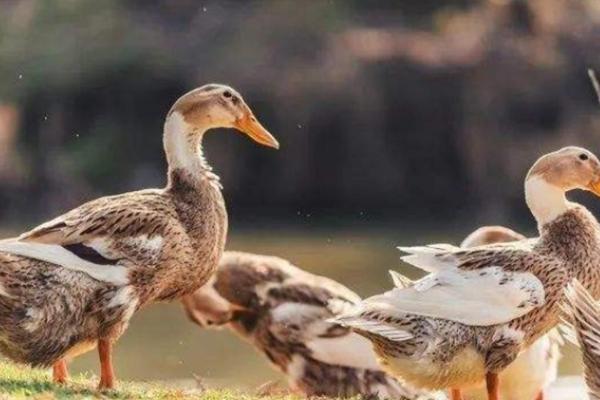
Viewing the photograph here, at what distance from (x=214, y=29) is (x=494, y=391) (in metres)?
31.1

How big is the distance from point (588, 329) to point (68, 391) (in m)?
2.53

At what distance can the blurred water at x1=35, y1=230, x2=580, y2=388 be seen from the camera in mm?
16719

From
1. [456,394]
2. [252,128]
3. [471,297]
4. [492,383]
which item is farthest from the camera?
[252,128]

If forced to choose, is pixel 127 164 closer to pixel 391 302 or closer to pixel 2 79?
pixel 2 79

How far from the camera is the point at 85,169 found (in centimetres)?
3588

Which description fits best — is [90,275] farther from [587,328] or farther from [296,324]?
[296,324]

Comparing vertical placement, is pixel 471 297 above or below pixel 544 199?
below

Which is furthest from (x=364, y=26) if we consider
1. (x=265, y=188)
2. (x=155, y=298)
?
(x=155, y=298)

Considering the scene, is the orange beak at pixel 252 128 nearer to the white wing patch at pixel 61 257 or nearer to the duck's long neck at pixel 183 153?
the duck's long neck at pixel 183 153

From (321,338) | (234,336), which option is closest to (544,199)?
(321,338)

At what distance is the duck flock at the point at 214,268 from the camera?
30.2 feet

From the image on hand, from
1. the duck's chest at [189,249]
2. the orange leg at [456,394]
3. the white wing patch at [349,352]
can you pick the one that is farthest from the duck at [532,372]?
the duck's chest at [189,249]

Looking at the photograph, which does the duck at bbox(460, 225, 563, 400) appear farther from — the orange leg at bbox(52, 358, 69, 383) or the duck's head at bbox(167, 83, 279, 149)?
the orange leg at bbox(52, 358, 69, 383)

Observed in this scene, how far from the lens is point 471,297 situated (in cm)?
936
